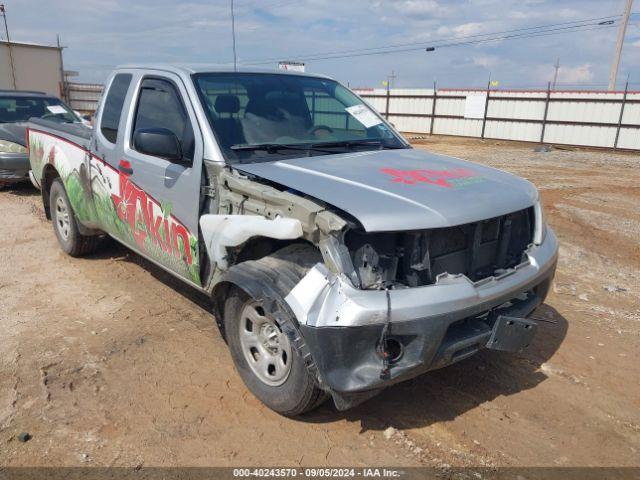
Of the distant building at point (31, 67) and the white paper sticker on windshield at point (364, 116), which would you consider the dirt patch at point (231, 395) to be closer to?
the white paper sticker on windshield at point (364, 116)

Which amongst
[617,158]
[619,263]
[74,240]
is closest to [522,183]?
[619,263]

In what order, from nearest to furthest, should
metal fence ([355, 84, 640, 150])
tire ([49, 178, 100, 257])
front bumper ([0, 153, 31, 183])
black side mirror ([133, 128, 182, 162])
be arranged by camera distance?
black side mirror ([133, 128, 182, 162]), tire ([49, 178, 100, 257]), front bumper ([0, 153, 31, 183]), metal fence ([355, 84, 640, 150])

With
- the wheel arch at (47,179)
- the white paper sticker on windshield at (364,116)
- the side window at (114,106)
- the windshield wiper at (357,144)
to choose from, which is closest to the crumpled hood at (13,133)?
the wheel arch at (47,179)

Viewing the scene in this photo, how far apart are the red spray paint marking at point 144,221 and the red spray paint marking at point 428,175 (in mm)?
1502

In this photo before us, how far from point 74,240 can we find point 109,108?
69.0 inches

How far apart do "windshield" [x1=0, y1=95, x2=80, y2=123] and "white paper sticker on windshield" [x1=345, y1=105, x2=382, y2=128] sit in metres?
7.34

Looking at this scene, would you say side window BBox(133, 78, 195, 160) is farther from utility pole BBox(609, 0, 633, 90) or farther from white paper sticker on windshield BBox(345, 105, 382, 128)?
utility pole BBox(609, 0, 633, 90)

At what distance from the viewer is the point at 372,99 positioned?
2844 cm

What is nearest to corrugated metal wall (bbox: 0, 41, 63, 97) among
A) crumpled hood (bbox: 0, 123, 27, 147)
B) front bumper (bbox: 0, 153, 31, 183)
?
crumpled hood (bbox: 0, 123, 27, 147)

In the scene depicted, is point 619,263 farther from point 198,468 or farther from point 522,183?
point 198,468

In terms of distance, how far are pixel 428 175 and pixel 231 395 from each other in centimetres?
185

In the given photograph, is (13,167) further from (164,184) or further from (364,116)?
(364,116)

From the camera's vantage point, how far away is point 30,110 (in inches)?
392

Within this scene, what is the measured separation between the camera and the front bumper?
353 inches
